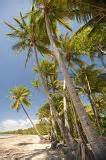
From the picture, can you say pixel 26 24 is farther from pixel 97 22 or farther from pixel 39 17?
pixel 97 22

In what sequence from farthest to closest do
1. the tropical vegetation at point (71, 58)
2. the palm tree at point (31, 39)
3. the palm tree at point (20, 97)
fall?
the palm tree at point (20, 97) < the palm tree at point (31, 39) < the tropical vegetation at point (71, 58)

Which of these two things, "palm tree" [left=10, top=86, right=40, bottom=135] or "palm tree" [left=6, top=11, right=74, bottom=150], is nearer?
"palm tree" [left=6, top=11, right=74, bottom=150]

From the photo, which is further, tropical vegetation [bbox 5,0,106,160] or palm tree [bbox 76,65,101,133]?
palm tree [bbox 76,65,101,133]

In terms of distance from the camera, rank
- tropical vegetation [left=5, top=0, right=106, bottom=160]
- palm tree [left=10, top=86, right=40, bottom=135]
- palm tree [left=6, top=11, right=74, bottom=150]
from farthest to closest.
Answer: palm tree [left=10, top=86, right=40, bottom=135] → palm tree [left=6, top=11, right=74, bottom=150] → tropical vegetation [left=5, top=0, right=106, bottom=160]

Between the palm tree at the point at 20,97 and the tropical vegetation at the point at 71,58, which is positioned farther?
the palm tree at the point at 20,97

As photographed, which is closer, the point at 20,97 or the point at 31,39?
the point at 31,39

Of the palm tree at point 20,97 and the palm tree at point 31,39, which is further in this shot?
the palm tree at point 20,97

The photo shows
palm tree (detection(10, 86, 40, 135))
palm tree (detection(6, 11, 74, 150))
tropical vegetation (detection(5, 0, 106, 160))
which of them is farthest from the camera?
palm tree (detection(10, 86, 40, 135))

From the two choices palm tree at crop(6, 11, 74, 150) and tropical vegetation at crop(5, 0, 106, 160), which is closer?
tropical vegetation at crop(5, 0, 106, 160)

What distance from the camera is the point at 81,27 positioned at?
823 inches

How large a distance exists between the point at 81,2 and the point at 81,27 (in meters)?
3.84

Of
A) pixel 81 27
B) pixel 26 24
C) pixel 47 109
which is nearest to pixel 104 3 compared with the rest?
pixel 81 27

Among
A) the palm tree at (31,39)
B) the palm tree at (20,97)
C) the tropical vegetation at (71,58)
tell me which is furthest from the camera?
the palm tree at (20,97)

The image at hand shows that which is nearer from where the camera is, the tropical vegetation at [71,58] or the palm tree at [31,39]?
the tropical vegetation at [71,58]
